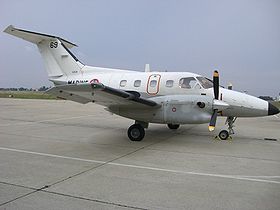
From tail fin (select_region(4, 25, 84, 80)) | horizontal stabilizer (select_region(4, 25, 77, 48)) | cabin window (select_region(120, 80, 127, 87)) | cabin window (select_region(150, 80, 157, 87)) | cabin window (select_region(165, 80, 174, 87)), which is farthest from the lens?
tail fin (select_region(4, 25, 84, 80))

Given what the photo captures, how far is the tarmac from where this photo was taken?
3.79m

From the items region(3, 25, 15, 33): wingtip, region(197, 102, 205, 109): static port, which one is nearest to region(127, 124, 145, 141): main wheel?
region(197, 102, 205, 109): static port

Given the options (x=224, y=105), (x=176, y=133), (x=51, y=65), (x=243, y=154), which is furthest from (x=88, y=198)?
(x=51, y=65)

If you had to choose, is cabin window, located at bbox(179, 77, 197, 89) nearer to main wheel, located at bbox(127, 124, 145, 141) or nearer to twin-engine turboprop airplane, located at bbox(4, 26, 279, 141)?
twin-engine turboprop airplane, located at bbox(4, 26, 279, 141)

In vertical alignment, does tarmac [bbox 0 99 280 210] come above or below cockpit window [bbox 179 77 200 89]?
below

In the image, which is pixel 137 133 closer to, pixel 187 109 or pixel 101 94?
pixel 187 109

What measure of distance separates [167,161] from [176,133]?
4696mm

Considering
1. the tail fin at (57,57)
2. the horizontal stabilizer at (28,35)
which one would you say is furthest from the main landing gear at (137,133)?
the horizontal stabilizer at (28,35)

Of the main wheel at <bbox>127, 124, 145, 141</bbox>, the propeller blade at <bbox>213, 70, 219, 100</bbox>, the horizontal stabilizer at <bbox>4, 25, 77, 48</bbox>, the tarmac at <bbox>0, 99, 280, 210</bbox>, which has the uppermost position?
the horizontal stabilizer at <bbox>4, 25, 77, 48</bbox>

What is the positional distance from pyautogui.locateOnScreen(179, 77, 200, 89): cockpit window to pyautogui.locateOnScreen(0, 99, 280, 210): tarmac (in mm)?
2021

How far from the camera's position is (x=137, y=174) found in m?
5.14

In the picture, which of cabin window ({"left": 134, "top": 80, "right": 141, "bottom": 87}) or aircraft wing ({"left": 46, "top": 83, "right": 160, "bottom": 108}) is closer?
aircraft wing ({"left": 46, "top": 83, "right": 160, "bottom": 108})

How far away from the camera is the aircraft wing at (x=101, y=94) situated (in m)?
6.58

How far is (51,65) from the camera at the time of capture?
12000mm
